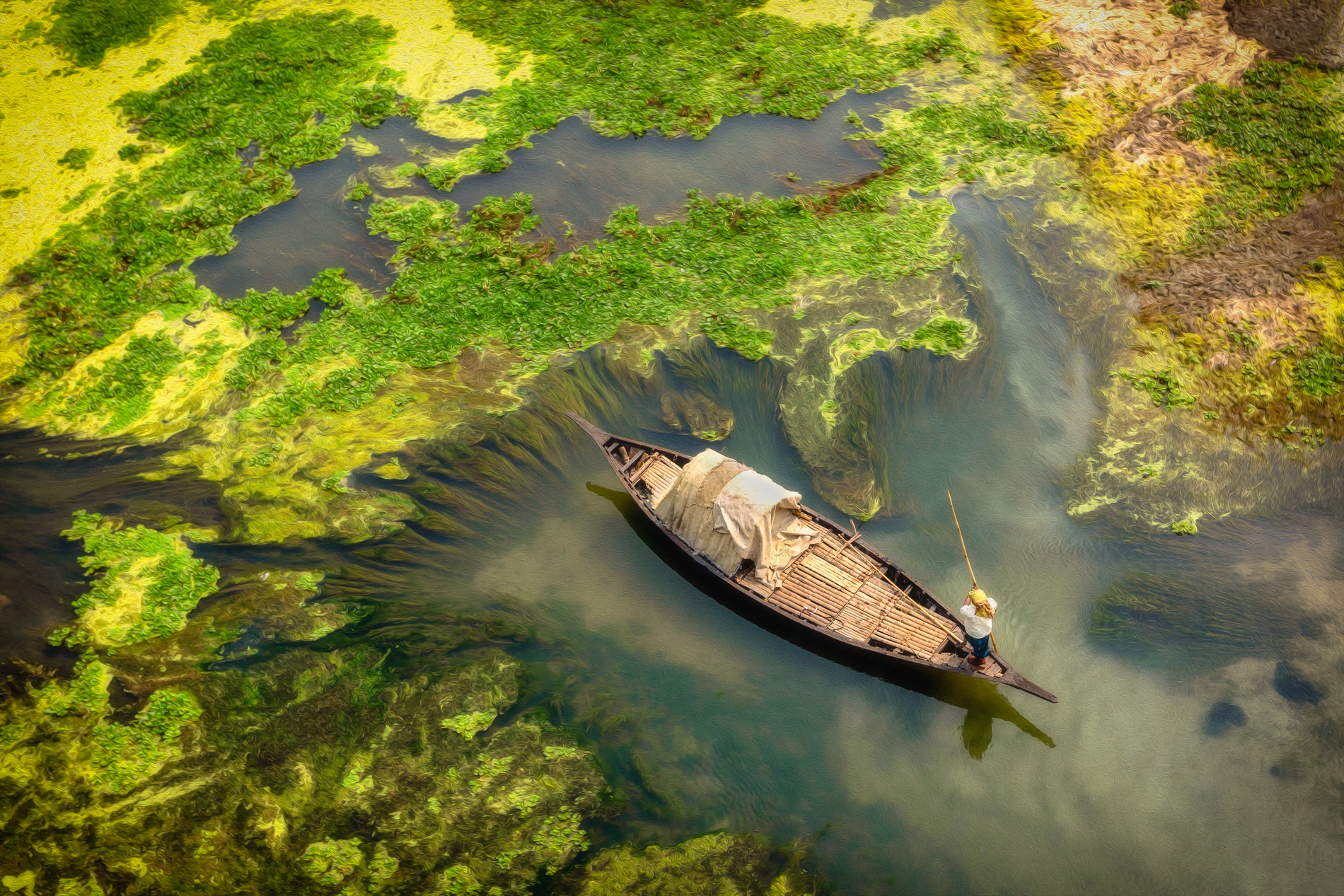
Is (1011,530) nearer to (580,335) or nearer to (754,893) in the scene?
(754,893)

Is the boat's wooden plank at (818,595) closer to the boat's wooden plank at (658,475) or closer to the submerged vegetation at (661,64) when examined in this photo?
the boat's wooden plank at (658,475)

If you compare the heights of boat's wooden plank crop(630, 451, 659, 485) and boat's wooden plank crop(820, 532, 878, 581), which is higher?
boat's wooden plank crop(630, 451, 659, 485)

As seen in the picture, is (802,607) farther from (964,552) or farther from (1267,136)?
(1267,136)

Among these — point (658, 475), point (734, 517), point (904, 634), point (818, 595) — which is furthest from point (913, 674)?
point (658, 475)

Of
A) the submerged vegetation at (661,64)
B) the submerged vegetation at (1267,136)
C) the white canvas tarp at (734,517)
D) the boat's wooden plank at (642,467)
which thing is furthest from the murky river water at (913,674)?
the submerged vegetation at (661,64)

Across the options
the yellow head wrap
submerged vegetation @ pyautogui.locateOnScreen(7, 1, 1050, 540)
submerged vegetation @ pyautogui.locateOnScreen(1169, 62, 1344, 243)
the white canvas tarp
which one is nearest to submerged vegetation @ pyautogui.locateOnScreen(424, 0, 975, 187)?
submerged vegetation @ pyautogui.locateOnScreen(7, 1, 1050, 540)

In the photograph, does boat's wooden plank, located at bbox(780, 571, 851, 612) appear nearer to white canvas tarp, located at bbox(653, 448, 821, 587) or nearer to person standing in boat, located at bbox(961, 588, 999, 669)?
white canvas tarp, located at bbox(653, 448, 821, 587)

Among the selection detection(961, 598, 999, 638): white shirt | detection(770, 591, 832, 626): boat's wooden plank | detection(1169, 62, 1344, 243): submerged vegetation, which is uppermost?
detection(1169, 62, 1344, 243): submerged vegetation
